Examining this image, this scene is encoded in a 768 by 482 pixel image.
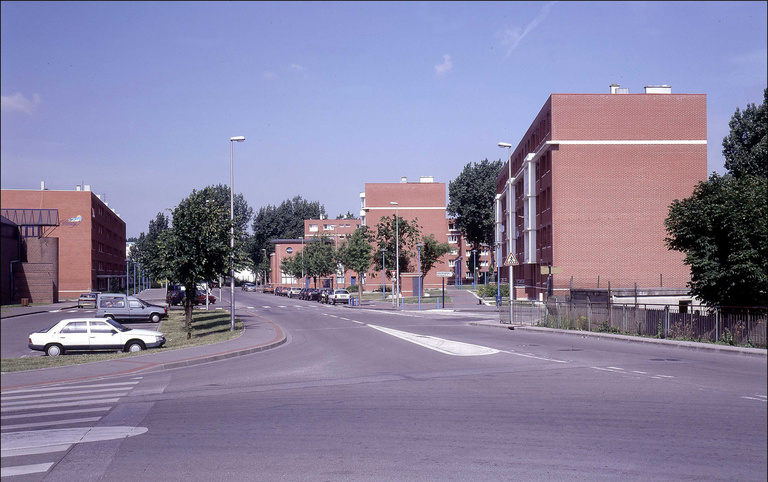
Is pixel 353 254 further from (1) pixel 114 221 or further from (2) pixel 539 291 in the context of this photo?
(1) pixel 114 221

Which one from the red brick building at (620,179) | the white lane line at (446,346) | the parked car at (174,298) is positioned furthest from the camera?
the parked car at (174,298)

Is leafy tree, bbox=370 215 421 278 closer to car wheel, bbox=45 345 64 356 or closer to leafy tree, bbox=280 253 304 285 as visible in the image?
leafy tree, bbox=280 253 304 285

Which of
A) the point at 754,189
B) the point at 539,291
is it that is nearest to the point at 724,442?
the point at 754,189

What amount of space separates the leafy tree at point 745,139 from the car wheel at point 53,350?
4731 centimetres

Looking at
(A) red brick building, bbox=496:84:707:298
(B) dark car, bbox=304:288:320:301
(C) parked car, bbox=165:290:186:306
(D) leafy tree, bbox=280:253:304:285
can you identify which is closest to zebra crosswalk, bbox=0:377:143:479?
(A) red brick building, bbox=496:84:707:298

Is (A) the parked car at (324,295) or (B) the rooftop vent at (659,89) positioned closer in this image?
(B) the rooftop vent at (659,89)

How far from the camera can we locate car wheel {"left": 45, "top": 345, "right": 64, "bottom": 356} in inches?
870

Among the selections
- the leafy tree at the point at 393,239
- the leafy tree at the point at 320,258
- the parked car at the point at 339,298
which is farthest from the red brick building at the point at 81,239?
the leafy tree at the point at 393,239

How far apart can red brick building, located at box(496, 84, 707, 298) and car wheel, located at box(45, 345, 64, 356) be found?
36854 millimetres

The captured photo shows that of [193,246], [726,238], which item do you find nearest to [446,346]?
[726,238]

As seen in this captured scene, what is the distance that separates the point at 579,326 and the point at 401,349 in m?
12.0

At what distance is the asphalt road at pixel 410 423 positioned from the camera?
704 centimetres

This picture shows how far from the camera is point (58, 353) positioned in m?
22.3

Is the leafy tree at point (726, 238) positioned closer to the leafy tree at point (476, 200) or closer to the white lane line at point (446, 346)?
the white lane line at point (446, 346)
